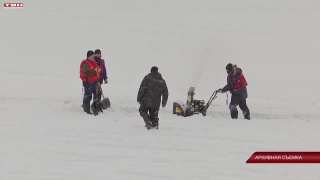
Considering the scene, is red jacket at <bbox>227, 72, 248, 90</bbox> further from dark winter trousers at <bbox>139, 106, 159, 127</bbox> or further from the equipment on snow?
the equipment on snow

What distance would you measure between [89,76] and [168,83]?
10668 mm

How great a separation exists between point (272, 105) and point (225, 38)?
605 inches

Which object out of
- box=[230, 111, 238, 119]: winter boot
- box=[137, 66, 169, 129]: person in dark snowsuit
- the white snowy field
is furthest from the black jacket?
box=[230, 111, 238, 119]: winter boot

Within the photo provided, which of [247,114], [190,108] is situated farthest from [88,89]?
[247,114]

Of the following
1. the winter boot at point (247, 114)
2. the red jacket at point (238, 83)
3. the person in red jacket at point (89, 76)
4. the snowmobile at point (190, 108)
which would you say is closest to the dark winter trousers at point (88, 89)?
the person in red jacket at point (89, 76)

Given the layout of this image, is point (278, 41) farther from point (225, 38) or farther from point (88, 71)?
point (88, 71)

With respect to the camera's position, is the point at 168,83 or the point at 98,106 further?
the point at 168,83

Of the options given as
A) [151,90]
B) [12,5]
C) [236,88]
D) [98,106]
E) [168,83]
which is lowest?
[98,106]

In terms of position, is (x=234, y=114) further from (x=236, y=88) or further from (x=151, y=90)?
(x=151, y=90)

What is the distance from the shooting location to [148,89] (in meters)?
9.84

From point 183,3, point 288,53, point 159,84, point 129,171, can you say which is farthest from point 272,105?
point 183,3

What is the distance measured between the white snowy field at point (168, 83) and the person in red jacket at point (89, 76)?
48 cm

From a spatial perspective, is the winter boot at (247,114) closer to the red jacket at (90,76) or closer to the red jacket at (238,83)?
the red jacket at (238,83)

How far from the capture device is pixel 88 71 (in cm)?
1095
